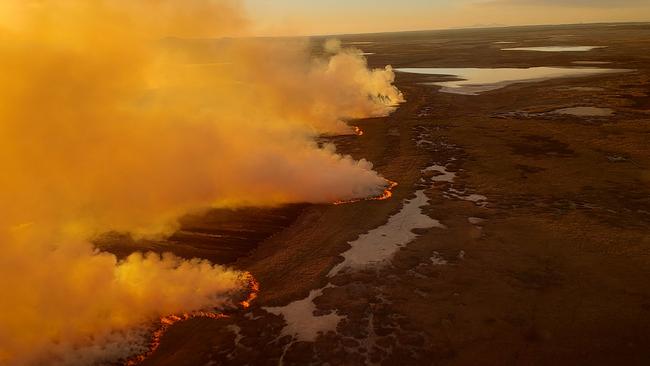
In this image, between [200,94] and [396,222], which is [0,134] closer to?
[396,222]

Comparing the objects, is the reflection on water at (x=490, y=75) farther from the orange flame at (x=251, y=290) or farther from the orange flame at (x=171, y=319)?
the orange flame at (x=171, y=319)

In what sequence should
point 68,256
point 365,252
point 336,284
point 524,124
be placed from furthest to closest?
point 524,124 → point 365,252 → point 336,284 → point 68,256

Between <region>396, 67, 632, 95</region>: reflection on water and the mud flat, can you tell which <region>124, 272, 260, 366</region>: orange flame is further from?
<region>396, 67, 632, 95</region>: reflection on water

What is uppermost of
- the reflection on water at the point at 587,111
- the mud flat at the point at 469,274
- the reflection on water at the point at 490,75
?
the reflection on water at the point at 490,75

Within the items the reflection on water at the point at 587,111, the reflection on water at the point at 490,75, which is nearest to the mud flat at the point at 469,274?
the reflection on water at the point at 587,111

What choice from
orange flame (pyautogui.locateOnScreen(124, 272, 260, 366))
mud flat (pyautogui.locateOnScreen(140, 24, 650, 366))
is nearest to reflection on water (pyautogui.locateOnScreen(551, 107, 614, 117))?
mud flat (pyautogui.locateOnScreen(140, 24, 650, 366))

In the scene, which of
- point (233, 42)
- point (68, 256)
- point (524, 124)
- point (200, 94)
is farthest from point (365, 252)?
point (200, 94)

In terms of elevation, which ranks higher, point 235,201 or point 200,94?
point 200,94
